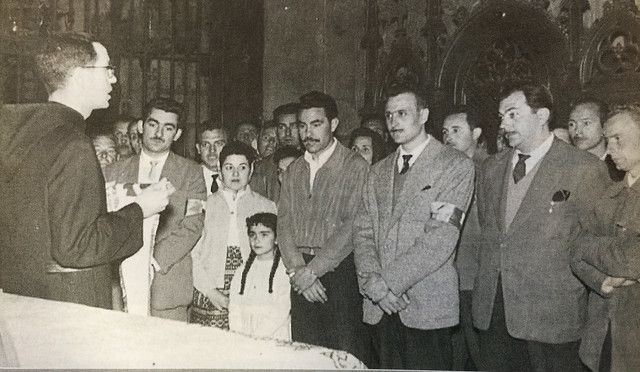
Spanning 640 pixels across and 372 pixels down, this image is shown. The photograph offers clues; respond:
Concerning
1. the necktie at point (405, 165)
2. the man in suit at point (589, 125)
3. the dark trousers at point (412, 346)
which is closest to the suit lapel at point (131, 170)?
the necktie at point (405, 165)

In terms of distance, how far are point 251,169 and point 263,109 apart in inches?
13.5

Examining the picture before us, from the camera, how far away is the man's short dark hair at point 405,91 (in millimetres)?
4500

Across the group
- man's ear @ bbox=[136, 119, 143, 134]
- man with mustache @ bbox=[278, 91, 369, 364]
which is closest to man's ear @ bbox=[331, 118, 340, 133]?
man with mustache @ bbox=[278, 91, 369, 364]

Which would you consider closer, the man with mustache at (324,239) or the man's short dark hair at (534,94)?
the man's short dark hair at (534,94)

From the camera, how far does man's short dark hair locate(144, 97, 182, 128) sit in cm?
453

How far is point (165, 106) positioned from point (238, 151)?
0.47 m

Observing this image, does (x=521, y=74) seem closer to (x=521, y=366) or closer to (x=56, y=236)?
(x=521, y=366)

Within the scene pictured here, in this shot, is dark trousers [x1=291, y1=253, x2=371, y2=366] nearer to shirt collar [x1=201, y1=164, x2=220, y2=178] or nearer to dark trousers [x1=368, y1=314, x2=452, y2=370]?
dark trousers [x1=368, y1=314, x2=452, y2=370]

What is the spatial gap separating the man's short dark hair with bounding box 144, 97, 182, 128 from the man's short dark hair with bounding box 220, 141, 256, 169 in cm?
28

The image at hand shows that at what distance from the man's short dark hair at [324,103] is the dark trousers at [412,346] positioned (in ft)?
3.72

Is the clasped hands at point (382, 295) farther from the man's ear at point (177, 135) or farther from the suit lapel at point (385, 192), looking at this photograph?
the man's ear at point (177, 135)

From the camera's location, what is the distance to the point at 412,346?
4312 millimetres

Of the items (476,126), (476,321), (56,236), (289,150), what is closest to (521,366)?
(476,321)

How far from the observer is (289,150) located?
185 inches
